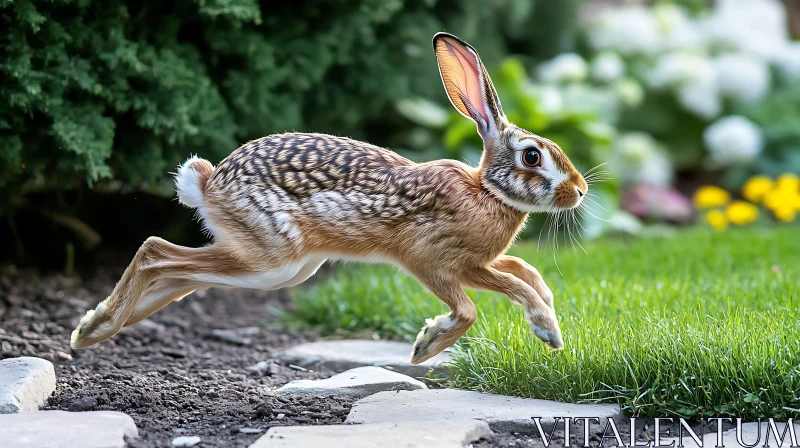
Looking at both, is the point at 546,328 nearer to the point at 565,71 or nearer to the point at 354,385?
the point at 354,385

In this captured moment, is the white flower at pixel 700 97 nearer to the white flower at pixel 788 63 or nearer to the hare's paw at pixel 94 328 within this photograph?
the white flower at pixel 788 63

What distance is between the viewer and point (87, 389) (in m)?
4.17

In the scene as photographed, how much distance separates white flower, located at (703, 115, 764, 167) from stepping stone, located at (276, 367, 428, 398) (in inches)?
281

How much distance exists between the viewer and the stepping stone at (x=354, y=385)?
420cm

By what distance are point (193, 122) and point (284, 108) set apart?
0.92 m

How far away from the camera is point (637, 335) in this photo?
3.88 meters

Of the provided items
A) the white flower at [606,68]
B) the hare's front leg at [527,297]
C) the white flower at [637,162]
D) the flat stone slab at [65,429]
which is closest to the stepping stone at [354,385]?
the hare's front leg at [527,297]

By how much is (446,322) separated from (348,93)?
4.06 m

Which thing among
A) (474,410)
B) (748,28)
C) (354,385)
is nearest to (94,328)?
(354,385)

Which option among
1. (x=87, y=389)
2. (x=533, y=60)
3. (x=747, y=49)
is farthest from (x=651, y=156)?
(x=87, y=389)

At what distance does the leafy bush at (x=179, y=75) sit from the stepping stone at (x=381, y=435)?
7.62ft

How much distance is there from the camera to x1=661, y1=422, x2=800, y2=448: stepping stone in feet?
11.1

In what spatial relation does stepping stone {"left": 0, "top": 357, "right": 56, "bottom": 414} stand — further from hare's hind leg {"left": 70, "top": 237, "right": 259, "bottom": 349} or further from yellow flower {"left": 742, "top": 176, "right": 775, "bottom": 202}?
yellow flower {"left": 742, "top": 176, "right": 775, "bottom": 202}

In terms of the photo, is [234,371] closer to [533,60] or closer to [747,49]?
[533,60]
